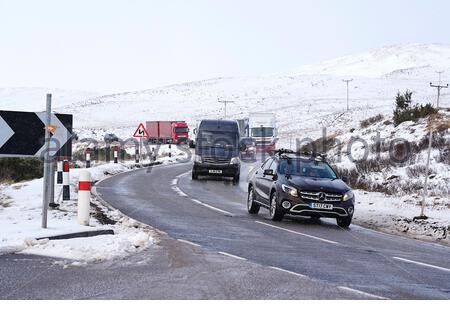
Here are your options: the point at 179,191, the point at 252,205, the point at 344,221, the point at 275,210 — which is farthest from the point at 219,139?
the point at 344,221

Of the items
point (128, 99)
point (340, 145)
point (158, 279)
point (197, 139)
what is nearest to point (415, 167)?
point (197, 139)

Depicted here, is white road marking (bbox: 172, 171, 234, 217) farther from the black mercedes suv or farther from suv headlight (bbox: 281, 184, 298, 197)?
suv headlight (bbox: 281, 184, 298, 197)

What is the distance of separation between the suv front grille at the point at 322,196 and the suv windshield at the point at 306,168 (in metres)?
1.08

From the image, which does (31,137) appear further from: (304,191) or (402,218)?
(402,218)

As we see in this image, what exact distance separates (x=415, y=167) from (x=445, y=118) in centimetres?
1147

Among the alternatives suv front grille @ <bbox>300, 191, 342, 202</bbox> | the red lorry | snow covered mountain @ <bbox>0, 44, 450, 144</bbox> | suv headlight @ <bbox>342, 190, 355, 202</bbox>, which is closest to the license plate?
suv front grille @ <bbox>300, 191, 342, 202</bbox>

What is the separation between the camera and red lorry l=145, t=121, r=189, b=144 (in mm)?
71000

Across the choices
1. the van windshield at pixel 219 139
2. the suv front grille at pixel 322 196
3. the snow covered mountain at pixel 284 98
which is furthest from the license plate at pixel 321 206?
the snow covered mountain at pixel 284 98

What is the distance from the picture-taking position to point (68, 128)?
12.2 m

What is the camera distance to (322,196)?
15125 millimetres

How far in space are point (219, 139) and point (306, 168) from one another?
13.2 metres

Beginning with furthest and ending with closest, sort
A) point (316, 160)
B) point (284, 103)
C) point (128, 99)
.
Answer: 1. point (128, 99)
2. point (284, 103)
3. point (316, 160)

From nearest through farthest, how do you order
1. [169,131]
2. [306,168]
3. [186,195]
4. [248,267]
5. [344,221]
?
[248,267] → [344,221] → [306,168] → [186,195] → [169,131]
